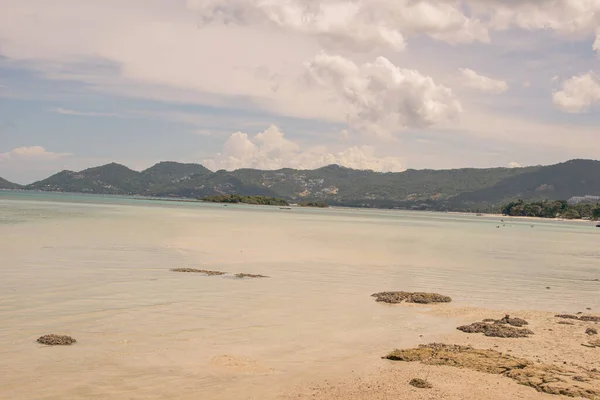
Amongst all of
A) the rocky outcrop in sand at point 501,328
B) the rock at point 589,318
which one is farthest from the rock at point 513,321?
the rock at point 589,318

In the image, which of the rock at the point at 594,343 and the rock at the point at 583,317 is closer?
the rock at the point at 594,343

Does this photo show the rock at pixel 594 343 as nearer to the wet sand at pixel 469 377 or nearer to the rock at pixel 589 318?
the wet sand at pixel 469 377

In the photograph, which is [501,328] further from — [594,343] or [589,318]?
[589,318]

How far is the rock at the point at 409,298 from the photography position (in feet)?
74.6

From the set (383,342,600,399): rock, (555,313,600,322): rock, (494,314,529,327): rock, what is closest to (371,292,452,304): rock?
(494,314,529,327): rock

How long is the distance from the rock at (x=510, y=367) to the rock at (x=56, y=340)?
8445 millimetres

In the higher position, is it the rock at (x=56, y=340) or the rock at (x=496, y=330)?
the rock at (x=56, y=340)

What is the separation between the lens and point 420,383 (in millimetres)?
A: 11992

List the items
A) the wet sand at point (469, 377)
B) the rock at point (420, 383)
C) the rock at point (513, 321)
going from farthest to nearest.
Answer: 1. the rock at point (513, 321)
2. the rock at point (420, 383)
3. the wet sand at point (469, 377)

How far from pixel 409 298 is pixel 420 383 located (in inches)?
449

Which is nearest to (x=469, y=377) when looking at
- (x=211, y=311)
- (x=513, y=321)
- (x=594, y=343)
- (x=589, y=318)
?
(x=594, y=343)

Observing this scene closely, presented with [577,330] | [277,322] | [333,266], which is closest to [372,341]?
[277,322]

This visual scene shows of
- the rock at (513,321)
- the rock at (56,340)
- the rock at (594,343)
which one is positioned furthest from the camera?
the rock at (513,321)

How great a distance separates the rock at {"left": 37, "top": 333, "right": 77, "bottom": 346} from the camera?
1402 cm
